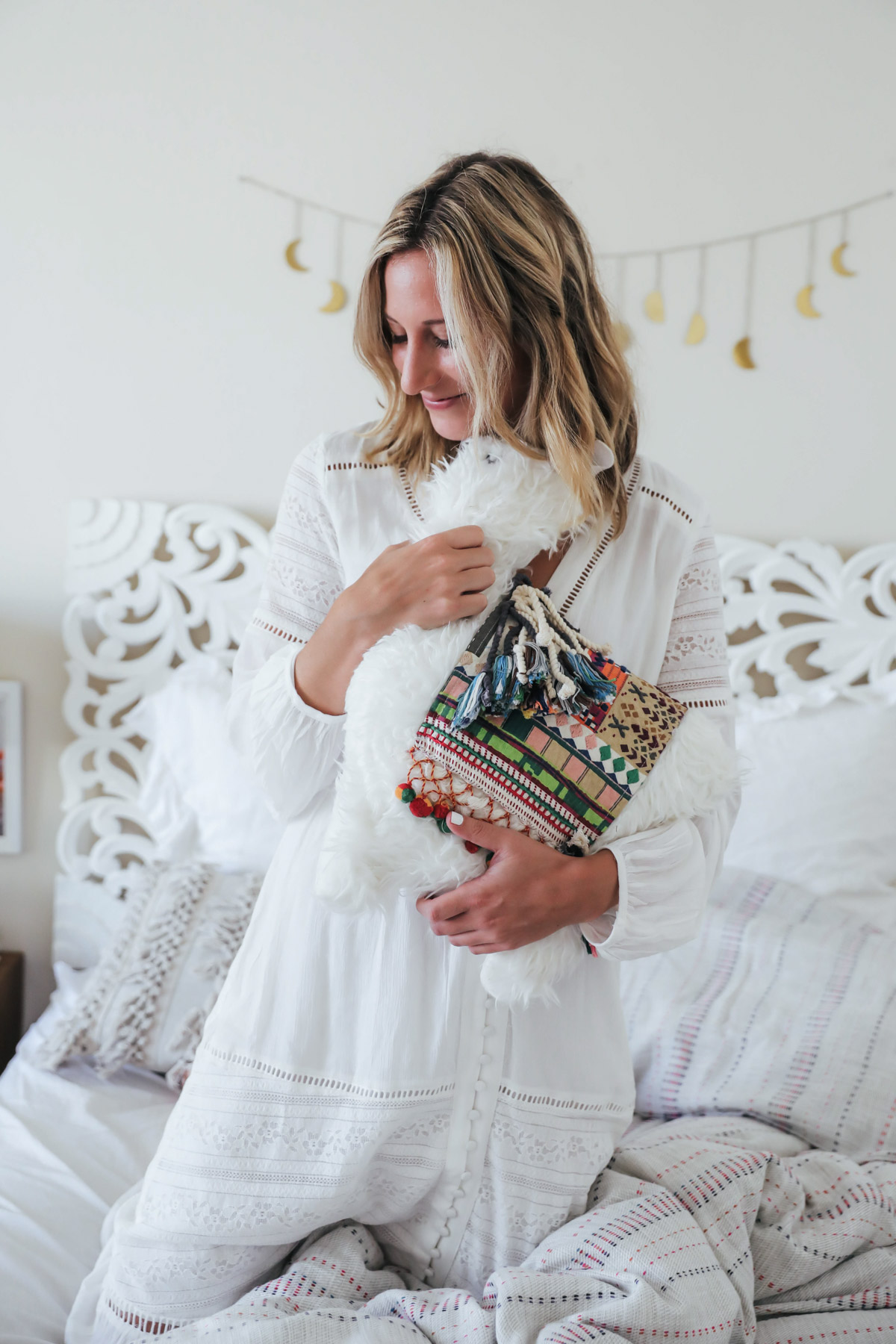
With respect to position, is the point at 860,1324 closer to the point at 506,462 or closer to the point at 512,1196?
the point at 512,1196

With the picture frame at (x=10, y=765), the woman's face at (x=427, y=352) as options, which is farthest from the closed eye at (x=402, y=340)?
the picture frame at (x=10, y=765)

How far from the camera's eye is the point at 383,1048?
86cm

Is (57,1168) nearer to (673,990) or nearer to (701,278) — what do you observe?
(673,990)

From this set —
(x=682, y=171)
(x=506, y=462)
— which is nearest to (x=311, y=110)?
(x=682, y=171)

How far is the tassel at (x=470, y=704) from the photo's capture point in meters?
0.76

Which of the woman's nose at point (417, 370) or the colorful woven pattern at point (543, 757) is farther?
the woman's nose at point (417, 370)

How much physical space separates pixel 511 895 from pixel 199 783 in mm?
1115

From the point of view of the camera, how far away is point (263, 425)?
6.09ft

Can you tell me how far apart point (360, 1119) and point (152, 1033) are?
710 mm

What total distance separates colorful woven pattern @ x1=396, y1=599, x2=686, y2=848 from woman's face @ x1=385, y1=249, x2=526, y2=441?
22 centimetres

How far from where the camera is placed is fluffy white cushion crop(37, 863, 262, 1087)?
145 centimetres

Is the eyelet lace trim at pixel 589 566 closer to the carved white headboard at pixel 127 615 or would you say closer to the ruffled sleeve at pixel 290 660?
the ruffled sleeve at pixel 290 660

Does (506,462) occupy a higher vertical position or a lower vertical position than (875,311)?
lower

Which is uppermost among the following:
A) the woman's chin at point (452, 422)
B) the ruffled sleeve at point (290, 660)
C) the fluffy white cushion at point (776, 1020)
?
the woman's chin at point (452, 422)
